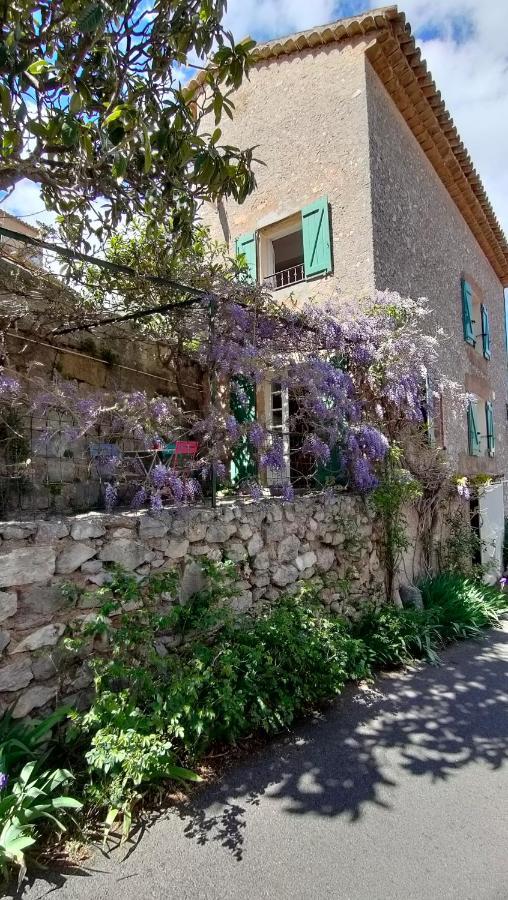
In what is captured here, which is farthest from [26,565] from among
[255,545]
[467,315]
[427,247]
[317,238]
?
[467,315]

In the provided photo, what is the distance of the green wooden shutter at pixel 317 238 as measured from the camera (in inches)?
253

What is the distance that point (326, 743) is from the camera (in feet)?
9.68

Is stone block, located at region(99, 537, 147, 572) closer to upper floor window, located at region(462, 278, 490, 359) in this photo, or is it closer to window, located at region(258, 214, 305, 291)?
window, located at region(258, 214, 305, 291)

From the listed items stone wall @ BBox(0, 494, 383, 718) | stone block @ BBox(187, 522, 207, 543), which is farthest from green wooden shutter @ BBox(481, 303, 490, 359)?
stone block @ BBox(187, 522, 207, 543)

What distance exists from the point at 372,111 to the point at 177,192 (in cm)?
446

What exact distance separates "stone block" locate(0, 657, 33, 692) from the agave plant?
39cm

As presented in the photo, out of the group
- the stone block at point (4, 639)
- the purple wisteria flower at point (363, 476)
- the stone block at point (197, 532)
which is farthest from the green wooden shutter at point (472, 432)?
the stone block at point (4, 639)

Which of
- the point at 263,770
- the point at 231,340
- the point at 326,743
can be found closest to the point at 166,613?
the point at 263,770

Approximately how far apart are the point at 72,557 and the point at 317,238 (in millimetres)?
5505

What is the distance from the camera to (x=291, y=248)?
780cm

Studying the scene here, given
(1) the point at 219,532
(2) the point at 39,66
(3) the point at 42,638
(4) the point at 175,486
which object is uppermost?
(2) the point at 39,66

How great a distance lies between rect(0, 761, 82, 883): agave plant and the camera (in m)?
1.86

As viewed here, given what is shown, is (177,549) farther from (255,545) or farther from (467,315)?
(467,315)

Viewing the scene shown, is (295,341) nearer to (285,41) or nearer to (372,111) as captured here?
(372,111)
